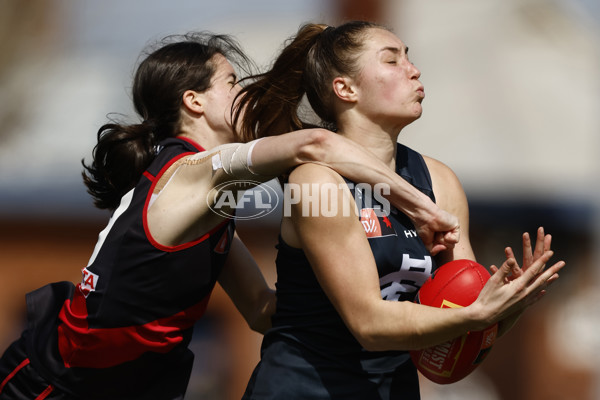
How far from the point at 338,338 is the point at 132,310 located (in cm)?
88

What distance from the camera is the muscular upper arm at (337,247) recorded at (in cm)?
253

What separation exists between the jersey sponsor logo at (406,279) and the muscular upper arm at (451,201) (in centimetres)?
20

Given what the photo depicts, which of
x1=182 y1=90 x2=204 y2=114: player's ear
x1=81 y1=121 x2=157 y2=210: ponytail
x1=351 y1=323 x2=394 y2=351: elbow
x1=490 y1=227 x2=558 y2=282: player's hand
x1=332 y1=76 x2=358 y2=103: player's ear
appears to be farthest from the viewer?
x1=182 y1=90 x2=204 y2=114: player's ear

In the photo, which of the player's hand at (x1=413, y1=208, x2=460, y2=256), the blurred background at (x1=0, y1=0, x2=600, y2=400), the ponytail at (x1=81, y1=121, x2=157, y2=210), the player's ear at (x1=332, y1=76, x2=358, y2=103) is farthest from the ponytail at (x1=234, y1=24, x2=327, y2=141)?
the blurred background at (x1=0, y1=0, x2=600, y2=400)

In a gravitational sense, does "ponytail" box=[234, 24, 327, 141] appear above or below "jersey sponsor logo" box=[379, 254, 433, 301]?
above

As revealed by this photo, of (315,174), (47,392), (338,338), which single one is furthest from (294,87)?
(47,392)

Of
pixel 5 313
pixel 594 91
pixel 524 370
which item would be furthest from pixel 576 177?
pixel 5 313

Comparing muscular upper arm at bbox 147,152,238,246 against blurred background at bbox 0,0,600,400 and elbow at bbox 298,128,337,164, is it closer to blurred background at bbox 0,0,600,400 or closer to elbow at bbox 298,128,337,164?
elbow at bbox 298,128,337,164

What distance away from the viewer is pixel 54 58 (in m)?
11.2

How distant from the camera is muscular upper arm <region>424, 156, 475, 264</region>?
2.99 m

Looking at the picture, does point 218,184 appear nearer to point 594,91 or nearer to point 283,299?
point 283,299

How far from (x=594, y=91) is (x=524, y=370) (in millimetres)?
4226

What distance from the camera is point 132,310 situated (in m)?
3.09

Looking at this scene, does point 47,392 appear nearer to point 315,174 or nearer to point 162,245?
point 162,245
